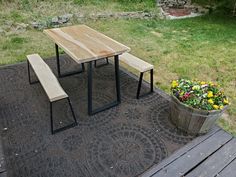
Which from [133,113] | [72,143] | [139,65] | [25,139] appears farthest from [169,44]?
[25,139]

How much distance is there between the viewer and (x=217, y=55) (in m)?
4.21

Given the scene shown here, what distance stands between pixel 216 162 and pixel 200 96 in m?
0.63

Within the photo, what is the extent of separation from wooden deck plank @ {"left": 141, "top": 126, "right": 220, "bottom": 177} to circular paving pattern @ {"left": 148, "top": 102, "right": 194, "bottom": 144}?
0.07 metres

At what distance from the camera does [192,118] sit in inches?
83.0

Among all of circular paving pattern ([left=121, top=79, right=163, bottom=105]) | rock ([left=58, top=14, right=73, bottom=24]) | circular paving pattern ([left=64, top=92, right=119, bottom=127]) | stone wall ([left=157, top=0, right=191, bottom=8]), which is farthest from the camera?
stone wall ([left=157, top=0, right=191, bottom=8])

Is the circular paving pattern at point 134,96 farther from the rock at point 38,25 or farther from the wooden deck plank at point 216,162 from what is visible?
the rock at point 38,25

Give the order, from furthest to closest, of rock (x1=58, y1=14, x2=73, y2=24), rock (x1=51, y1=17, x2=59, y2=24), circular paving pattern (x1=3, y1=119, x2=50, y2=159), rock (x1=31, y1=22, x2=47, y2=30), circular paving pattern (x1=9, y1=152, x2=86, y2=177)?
1. rock (x1=58, y1=14, x2=73, y2=24)
2. rock (x1=51, y1=17, x2=59, y2=24)
3. rock (x1=31, y1=22, x2=47, y2=30)
4. circular paving pattern (x1=3, y1=119, x2=50, y2=159)
5. circular paving pattern (x1=9, y1=152, x2=86, y2=177)

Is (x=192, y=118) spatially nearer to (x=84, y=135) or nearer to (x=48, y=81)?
(x=84, y=135)

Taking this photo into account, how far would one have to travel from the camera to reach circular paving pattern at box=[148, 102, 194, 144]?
220 centimetres

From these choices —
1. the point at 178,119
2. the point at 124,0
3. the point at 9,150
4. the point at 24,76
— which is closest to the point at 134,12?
the point at 124,0

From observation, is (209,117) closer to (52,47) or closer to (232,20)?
(52,47)

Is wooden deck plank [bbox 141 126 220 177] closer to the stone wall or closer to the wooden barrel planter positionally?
the wooden barrel planter

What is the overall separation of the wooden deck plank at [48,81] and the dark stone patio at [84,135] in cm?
40

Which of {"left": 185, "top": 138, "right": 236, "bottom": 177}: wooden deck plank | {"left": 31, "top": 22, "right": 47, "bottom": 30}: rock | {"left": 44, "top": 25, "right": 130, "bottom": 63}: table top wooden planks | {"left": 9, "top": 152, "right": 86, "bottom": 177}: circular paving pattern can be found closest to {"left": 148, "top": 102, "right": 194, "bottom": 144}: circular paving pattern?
{"left": 185, "top": 138, "right": 236, "bottom": 177}: wooden deck plank
